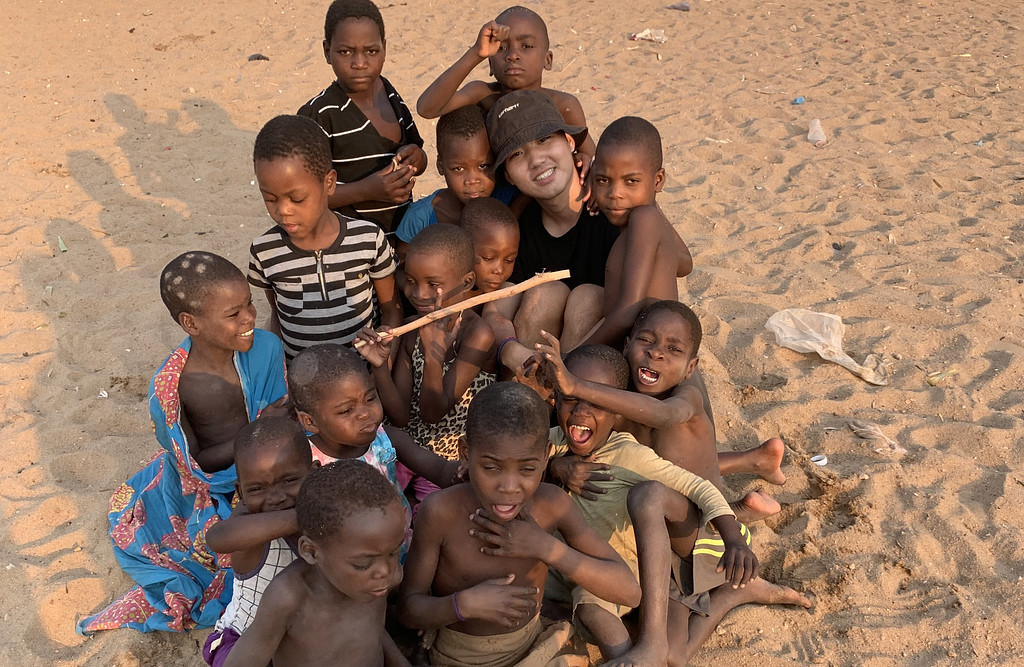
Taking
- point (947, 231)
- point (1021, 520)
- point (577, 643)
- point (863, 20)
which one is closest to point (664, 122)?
point (947, 231)

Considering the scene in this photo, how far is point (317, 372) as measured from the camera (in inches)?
92.7

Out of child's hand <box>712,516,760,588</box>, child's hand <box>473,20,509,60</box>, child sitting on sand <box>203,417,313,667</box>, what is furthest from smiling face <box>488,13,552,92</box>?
child's hand <box>712,516,760,588</box>

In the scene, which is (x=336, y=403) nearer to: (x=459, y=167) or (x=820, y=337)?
(x=459, y=167)

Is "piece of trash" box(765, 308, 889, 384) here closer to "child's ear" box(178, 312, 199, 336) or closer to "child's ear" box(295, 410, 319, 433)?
"child's ear" box(295, 410, 319, 433)

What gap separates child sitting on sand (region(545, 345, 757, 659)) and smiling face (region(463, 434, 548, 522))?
0.37m

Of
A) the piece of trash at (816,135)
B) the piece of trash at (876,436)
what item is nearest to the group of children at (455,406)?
the piece of trash at (876,436)

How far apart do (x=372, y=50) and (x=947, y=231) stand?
11.1 feet

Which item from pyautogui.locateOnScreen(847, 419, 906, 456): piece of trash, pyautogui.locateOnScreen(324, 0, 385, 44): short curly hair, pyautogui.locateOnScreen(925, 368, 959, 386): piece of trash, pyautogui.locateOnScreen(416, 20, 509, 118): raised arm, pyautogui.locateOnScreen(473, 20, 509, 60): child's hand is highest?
pyautogui.locateOnScreen(324, 0, 385, 44): short curly hair

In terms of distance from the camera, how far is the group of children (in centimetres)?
208

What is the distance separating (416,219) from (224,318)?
1.03 m

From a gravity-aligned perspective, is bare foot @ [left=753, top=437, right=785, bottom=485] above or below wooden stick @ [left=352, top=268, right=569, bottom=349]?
below

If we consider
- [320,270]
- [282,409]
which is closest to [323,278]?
[320,270]

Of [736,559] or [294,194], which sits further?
[294,194]

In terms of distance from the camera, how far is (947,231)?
4.68m
